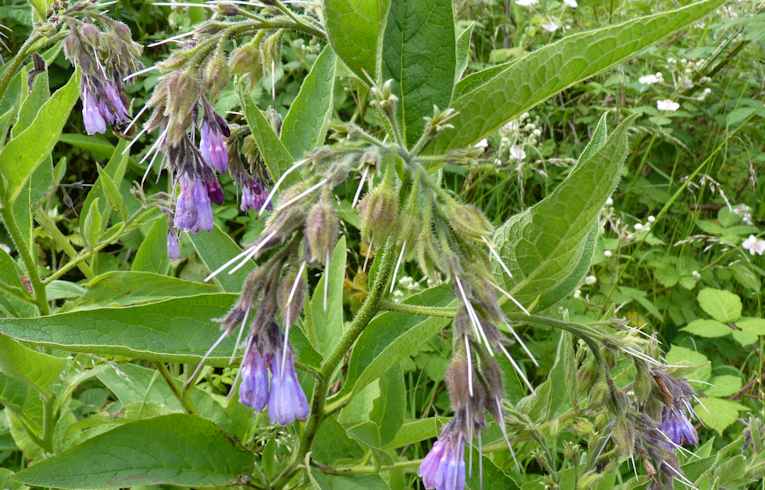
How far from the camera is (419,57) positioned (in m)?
1.12

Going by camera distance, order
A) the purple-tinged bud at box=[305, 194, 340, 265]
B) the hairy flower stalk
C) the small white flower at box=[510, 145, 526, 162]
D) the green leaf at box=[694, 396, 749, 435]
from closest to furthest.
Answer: the purple-tinged bud at box=[305, 194, 340, 265], the hairy flower stalk, the green leaf at box=[694, 396, 749, 435], the small white flower at box=[510, 145, 526, 162]

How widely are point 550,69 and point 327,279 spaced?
0.43m

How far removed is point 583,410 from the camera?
151cm

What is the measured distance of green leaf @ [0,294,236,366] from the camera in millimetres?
1101

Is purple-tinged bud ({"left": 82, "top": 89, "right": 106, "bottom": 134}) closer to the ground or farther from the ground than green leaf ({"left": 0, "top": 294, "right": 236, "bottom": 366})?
farther from the ground

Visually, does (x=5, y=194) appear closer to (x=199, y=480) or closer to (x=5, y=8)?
(x=199, y=480)

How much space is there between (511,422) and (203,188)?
0.64 metres

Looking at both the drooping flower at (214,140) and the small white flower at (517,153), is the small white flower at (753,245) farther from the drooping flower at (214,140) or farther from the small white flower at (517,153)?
the drooping flower at (214,140)

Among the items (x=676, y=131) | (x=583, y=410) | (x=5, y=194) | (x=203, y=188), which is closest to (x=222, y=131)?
(x=203, y=188)

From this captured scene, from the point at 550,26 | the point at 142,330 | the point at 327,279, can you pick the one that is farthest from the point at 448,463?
the point at 550,26

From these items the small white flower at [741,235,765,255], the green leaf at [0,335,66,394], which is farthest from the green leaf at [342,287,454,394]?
the small white flower at [741,235,765,255]

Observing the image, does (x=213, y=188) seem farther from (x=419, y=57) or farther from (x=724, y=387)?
(x=724, y=387)

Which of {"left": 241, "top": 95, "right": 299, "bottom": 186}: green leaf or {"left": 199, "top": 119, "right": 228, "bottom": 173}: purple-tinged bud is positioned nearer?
{"left": 241, "top": 95, "right": 299, "bottom": 186}: green leaf

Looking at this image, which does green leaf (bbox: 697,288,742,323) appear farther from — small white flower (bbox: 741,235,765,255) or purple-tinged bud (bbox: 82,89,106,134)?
purple-tinged bud (bbox: 82,89,106,134)
